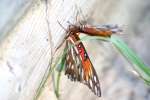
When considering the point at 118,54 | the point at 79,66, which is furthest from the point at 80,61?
the point at 118,54

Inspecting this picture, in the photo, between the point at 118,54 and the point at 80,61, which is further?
the point at 118,54

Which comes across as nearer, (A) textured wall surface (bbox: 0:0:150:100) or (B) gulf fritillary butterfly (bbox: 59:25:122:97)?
(A) textured wall surface (bbox: 0:0:150:100)

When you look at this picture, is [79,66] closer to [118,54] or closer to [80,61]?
[80,61]

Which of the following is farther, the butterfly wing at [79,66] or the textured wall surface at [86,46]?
the butterfly wing at [79,66]

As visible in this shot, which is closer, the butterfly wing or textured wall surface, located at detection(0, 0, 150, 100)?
textured wall surface, located at detection(0, 0, 150, 100)
